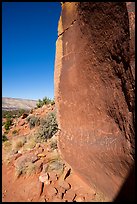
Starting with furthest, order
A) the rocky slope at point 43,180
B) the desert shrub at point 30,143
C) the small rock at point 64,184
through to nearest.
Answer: the desert shrub at point 30,143 < the small rock at point 64,184 < the rocky slope at point 43,180

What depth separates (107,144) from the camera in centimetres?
319

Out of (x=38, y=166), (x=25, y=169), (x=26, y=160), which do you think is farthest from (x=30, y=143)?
(x=38, y=166)

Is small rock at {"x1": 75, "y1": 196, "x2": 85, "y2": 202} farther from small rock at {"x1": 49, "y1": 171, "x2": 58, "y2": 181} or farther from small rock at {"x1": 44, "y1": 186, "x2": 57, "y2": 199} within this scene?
small rock at {"x1": 49, "y1": 171, "x2": 58, "y2": 181}

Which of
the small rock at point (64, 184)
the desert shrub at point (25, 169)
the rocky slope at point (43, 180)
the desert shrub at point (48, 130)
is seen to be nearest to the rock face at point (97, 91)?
the rocky slope at point (43, 180)

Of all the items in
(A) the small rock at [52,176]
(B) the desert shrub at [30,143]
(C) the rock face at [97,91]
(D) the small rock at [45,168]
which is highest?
(C) the rock face at [97,91]

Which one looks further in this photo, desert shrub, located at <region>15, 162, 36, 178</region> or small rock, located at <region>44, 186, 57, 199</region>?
desert shrub, located at <region>15, 162, 36, 178</region>

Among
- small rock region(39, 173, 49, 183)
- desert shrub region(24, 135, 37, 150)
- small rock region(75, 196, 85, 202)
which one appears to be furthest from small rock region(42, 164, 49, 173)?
desert shrub region(24, 135, 37, 150)

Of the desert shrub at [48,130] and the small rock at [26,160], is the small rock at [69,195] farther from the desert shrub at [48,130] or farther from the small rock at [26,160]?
the desert shrub at [48,130]

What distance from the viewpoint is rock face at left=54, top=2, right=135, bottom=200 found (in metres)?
2.55

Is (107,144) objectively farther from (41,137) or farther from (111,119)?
(41,137)

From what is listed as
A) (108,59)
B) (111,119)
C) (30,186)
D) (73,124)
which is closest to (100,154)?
(111,119)

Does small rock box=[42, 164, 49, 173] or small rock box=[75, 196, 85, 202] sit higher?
small rock box=[42, 164, 49, 173]

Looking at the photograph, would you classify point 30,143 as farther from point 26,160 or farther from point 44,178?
point 44,178

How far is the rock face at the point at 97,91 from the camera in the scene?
2.55 metres
